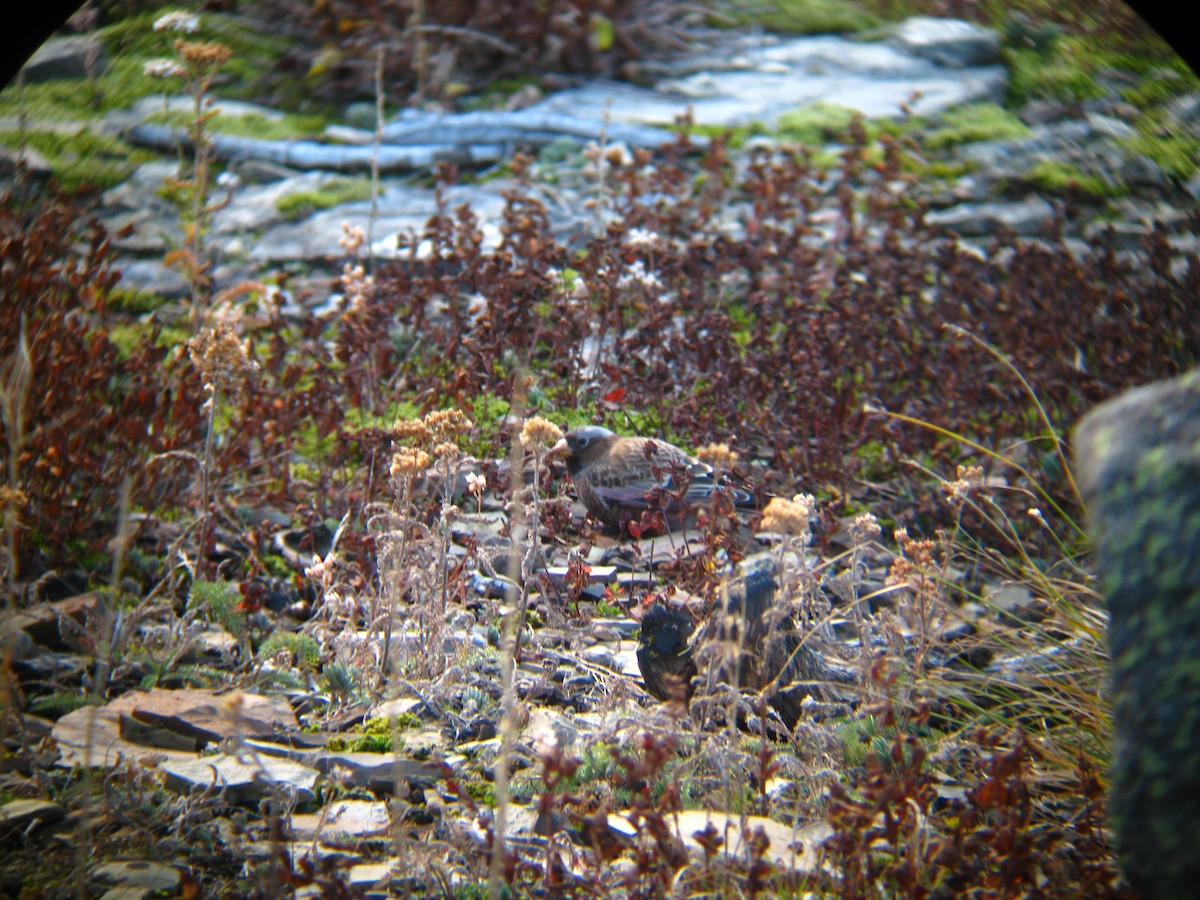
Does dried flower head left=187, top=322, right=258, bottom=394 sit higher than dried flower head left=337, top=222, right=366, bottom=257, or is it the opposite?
dried flower head left=187, top=322, right=258, bottom=394

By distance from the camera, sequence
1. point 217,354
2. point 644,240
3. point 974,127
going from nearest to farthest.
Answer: point 217,354
point 644,240
point 974,127

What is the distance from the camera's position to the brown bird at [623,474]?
458 cm

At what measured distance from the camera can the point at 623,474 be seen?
462 centimetres

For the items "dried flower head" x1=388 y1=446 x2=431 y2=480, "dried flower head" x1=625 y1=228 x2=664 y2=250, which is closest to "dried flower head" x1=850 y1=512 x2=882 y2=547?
"dried flower head" x1=388 y1=446 x2=431 y2=480

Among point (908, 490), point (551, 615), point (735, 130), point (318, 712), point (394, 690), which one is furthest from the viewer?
point (735, 130)

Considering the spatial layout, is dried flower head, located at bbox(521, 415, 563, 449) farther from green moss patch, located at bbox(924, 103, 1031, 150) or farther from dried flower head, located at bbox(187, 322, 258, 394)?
green moss patch, located at bbox(924, 103, 1031, 150)

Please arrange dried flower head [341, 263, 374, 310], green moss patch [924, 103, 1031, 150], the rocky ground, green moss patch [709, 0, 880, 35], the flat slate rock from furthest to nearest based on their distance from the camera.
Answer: green moss patch [709, 0, 880, 35] → green moss patch [924, 103, 1031, 150] → dried flower head [341, 263, 374, 310] → the flat slate rock → the rocky ground

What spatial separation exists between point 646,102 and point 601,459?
5.80 metres

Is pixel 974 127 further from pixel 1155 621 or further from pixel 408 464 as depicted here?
pixel 1155 621

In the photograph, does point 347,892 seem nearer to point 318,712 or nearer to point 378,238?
point 318,712

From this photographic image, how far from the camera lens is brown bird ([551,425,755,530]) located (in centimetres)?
458

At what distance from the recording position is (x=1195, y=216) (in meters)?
6.55

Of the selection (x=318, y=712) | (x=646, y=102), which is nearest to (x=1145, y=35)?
(x=646, y=102)

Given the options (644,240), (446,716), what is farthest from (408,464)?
(644,240)
